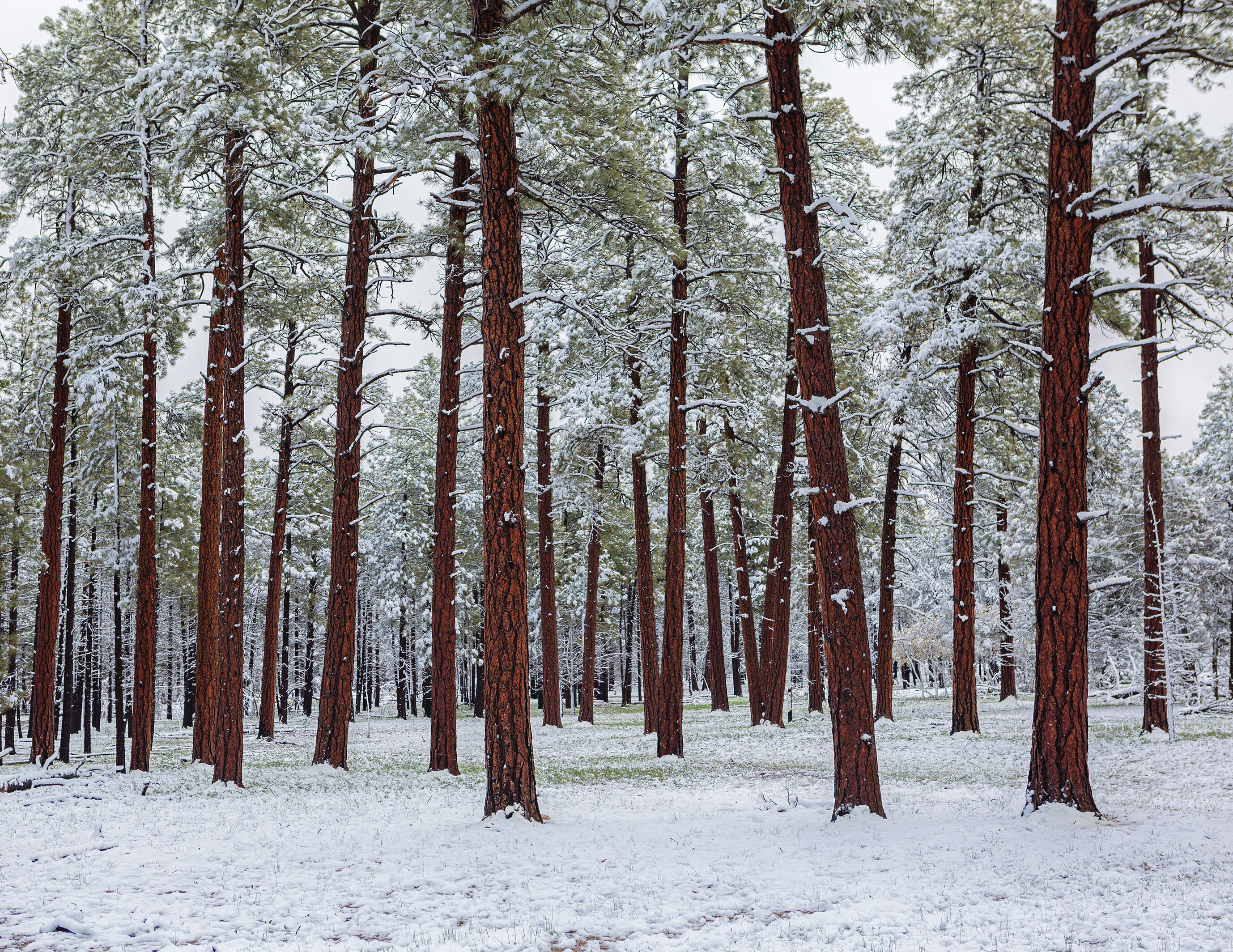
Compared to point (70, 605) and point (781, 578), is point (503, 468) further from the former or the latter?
point (70, 605)

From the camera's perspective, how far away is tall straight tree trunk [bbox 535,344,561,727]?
965 inches

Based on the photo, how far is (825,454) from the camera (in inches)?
354

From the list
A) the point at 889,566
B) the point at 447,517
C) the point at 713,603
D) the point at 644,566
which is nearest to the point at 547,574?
the point at 713,603

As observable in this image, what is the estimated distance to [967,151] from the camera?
55.8 ft

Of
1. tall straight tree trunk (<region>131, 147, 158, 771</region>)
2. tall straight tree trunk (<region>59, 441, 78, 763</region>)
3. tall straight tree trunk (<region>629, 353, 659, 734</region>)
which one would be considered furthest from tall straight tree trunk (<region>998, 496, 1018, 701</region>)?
tall straight tree trunk (<region>59, 441, 78, 763</region>)

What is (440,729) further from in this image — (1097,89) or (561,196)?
(1097,89)

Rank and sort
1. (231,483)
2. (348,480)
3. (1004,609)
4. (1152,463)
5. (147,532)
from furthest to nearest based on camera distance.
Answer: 1. (1004,609)
2. (1152,463)
3. (147,532)
4. (348,480)
5. (231,483)

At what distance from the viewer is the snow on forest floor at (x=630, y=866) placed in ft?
17.9

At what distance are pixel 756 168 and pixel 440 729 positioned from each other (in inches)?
465

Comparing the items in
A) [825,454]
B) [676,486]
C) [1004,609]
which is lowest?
→ [1004,609]

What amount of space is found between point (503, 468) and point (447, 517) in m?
5.36

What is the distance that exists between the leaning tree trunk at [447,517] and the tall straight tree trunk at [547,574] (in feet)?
31.8

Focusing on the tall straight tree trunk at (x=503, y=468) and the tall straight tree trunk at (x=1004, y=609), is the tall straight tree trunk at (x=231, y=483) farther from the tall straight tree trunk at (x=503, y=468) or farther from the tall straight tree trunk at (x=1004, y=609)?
the tall straight tree trunk at (x=1004, y=609)

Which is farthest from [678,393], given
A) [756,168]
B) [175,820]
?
[175,820]
